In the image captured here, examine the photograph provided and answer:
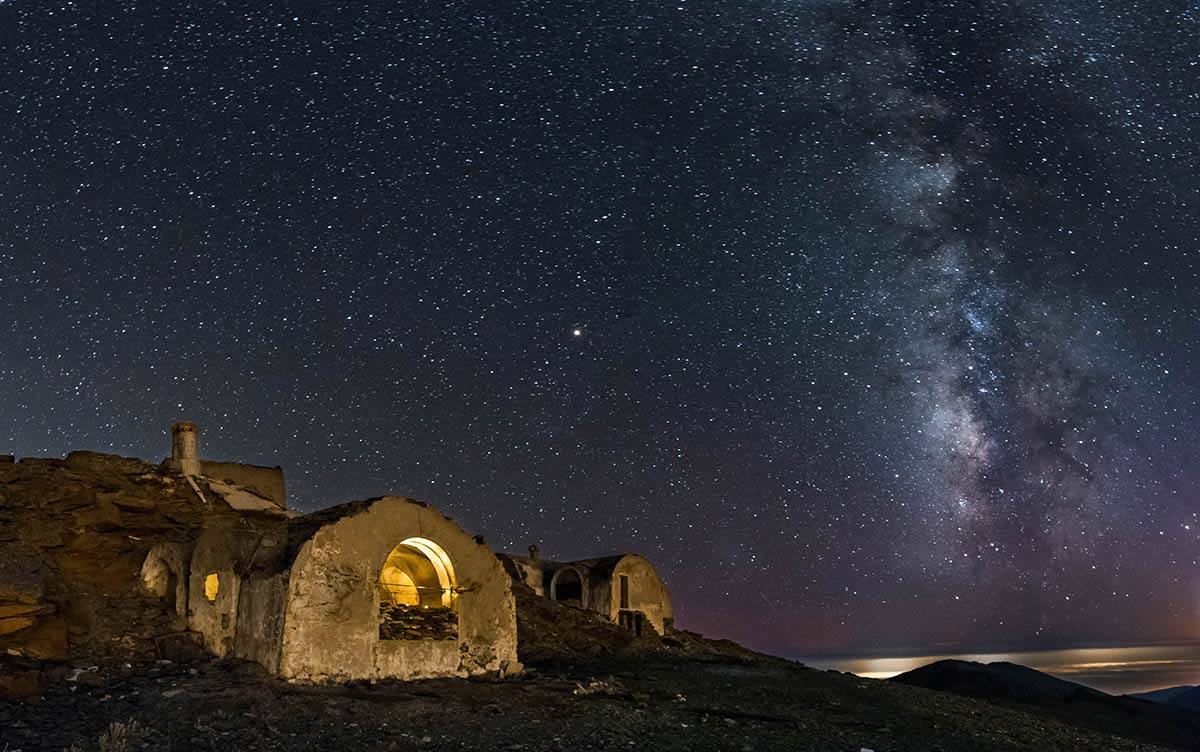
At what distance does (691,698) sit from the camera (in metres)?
16.1

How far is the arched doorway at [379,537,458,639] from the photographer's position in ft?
55.7

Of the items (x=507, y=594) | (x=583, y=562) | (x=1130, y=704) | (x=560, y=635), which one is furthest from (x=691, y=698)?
(x=1130, y=704)

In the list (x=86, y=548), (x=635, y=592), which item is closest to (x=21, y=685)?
(x=86, y=548)

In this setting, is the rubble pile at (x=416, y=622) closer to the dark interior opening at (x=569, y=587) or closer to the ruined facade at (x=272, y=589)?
the ruined facade at (x=272, y=589)

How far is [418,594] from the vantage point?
18812mm

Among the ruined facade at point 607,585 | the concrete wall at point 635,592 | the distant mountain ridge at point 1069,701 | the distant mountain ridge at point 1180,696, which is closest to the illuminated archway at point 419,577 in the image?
the ruined facade at point 607,585

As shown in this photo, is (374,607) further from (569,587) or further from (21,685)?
(569,587)

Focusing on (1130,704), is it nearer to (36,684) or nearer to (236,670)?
(236,670)

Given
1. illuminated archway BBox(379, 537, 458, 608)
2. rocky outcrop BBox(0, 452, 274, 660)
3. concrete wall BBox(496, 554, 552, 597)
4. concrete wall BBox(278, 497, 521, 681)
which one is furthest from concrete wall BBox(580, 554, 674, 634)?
concrete wall BBox(278, 497, 521, 681)

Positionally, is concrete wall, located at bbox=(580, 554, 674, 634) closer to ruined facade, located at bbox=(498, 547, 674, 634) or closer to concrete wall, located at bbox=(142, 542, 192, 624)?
ruined facade, located at bbox=(498, 547, 674, 634)

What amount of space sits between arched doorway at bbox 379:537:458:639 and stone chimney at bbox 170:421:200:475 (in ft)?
34.1

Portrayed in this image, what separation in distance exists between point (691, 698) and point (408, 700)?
16.3 feet

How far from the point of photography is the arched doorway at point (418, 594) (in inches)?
668

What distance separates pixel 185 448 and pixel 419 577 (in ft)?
39.2
